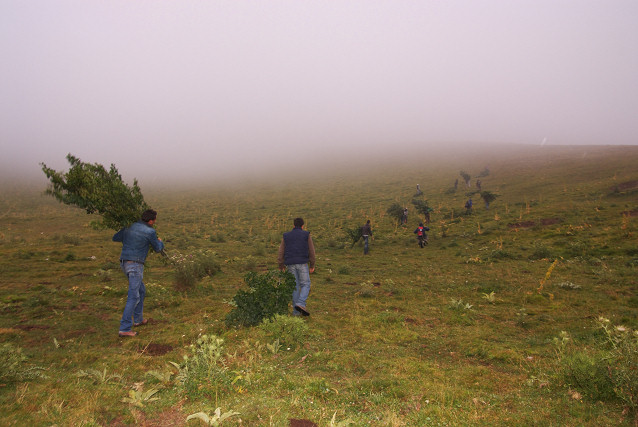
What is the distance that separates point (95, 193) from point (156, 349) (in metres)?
3.98

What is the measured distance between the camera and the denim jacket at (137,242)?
6512mm

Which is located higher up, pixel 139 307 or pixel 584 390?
pixel 584 390

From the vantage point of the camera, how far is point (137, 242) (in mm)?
6562

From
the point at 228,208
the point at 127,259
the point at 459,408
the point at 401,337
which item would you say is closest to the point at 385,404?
the point at 459,408

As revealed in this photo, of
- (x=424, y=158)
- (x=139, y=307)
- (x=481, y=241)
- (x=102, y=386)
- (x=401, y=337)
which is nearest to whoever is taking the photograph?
(x=102, y=386)

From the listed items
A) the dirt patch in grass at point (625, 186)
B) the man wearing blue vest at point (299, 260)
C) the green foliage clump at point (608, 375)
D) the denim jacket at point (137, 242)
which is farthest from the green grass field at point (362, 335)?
the dirt patch in grass at point (625, 186)

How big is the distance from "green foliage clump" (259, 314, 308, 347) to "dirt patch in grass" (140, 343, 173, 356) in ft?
5.87

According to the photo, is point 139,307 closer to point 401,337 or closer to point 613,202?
point 401,337

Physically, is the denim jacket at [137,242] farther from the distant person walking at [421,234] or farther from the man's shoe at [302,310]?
the distant person walking at [421,234]

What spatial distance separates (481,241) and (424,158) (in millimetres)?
60756

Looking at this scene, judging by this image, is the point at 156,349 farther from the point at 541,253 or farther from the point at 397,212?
the point at 397,212

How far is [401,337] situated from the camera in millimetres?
6262

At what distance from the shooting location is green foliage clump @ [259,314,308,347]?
5.58 meters

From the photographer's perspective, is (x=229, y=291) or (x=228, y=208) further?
(x=228, y=208)
